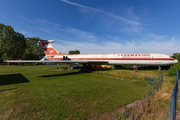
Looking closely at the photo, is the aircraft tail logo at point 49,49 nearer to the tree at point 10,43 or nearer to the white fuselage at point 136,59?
the white fuselage at point 136,59

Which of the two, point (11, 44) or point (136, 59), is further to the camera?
point (11, 44)

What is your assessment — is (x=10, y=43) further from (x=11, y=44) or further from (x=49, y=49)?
(x=49, y=49)

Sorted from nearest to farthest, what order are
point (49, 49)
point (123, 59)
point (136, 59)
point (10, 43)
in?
point (136, 59), point (123, 59), point (49, 49), point (10, 43)

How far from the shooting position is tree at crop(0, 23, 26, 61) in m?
37.8

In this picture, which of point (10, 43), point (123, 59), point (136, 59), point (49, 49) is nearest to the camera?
point (136, 59)

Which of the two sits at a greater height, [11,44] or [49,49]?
[11,44]

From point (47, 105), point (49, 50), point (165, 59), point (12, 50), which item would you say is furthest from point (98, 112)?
point (12, 50)

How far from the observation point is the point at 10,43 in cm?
4000

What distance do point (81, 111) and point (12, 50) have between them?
49652mm

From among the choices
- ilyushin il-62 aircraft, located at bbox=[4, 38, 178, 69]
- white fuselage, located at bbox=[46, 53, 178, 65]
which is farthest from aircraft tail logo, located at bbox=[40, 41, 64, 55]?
white fuselage, located at bbox=[46, 53, 178, 65]

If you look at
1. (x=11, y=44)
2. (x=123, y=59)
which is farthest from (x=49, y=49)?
(x=11, y=44)

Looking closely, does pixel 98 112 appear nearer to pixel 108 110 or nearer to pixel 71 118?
pixel 108 110

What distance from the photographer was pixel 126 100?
18.1ft

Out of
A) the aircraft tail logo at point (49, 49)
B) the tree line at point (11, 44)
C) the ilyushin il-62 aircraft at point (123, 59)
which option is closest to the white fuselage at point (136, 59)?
the ilyushin il-62 aircraft at point (123, 59)
